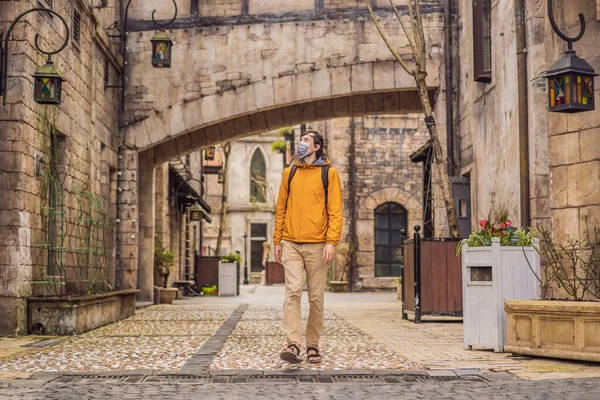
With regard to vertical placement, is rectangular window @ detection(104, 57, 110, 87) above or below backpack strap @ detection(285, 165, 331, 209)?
above

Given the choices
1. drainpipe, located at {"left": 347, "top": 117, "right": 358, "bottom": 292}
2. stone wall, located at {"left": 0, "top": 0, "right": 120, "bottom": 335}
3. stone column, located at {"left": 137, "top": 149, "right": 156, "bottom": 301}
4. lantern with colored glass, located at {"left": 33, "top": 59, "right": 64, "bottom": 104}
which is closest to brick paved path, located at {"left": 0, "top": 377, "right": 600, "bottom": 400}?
stone wall, located at {"left": 0, "top": 0, "right": 120, "bottom": 335}

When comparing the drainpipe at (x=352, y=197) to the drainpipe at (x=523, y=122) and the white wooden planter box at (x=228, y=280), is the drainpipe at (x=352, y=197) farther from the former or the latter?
the drainpipe at (x=523, y=122)

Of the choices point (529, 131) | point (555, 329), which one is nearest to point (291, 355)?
point (555, 329)

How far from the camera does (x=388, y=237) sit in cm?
2825

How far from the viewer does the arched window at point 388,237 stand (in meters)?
28.0

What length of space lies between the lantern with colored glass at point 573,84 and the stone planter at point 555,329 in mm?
1763

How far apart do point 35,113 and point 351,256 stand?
17458mm

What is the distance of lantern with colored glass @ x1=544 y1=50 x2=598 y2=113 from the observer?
8086mm

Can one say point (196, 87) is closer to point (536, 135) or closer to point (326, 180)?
point (536, 135)

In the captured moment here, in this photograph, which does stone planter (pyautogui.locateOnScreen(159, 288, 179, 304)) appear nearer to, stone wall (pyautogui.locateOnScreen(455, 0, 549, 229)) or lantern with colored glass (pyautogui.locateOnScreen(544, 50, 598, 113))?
stone wall (pyautogui.locateOnScreen(455, 0, 549, 229))

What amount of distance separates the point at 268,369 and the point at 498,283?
251cm

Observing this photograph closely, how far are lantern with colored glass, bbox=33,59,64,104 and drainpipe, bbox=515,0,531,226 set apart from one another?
548 centimetres

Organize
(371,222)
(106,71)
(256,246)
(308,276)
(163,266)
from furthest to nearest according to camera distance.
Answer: (256,246)
(371,222)
(163,266)
(106,71)
(308,276)

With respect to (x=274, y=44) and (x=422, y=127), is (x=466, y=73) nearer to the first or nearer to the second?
(x=274, y=44)
